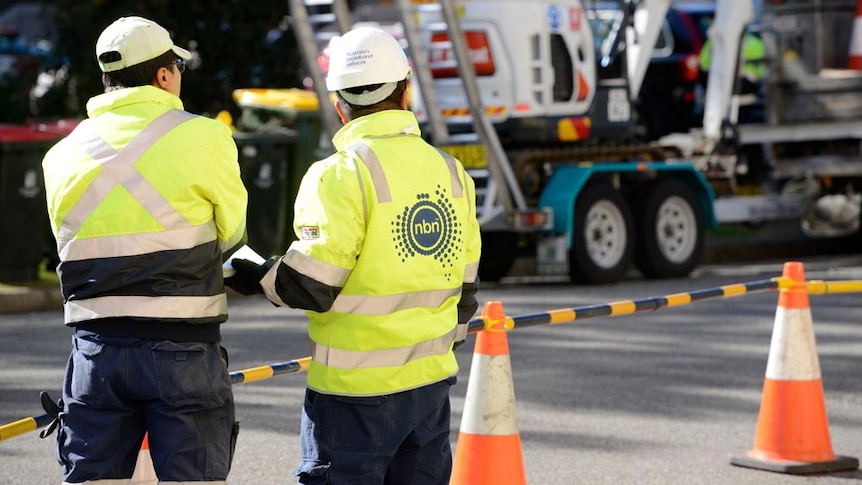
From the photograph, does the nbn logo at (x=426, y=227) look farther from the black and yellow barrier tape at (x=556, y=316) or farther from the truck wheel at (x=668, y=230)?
the truck wheel at (x=668, y=230)

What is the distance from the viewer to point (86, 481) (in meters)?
4.11

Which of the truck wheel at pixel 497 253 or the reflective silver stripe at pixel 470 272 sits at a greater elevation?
the reflective silver stripe at pixel 470 272

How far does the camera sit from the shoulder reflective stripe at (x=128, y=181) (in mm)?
4082

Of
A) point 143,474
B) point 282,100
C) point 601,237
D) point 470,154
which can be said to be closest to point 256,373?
point 143,474

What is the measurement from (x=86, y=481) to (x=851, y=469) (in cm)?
379

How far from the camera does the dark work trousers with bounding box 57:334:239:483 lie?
13.4 ft

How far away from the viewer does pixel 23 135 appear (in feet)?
45.8

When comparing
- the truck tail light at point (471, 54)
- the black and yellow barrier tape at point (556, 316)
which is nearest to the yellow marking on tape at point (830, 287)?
the black and yellow barrier tape at point (556, 316)

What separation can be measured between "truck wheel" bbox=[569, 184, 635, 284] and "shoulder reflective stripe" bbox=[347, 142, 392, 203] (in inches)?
393

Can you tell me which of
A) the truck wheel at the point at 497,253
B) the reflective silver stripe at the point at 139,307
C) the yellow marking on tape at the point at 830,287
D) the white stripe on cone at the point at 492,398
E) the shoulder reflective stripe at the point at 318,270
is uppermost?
the shoulder reflective stripe at the point at 318,270

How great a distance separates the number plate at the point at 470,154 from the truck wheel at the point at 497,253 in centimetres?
84

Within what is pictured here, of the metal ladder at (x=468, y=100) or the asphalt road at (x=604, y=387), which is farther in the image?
the metal ladder at (x=468, y=100)

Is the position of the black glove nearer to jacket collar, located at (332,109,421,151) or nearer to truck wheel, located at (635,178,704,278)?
jacket collar, located at (332,109,421,151)

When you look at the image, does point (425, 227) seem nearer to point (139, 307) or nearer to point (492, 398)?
point (139, 307)
